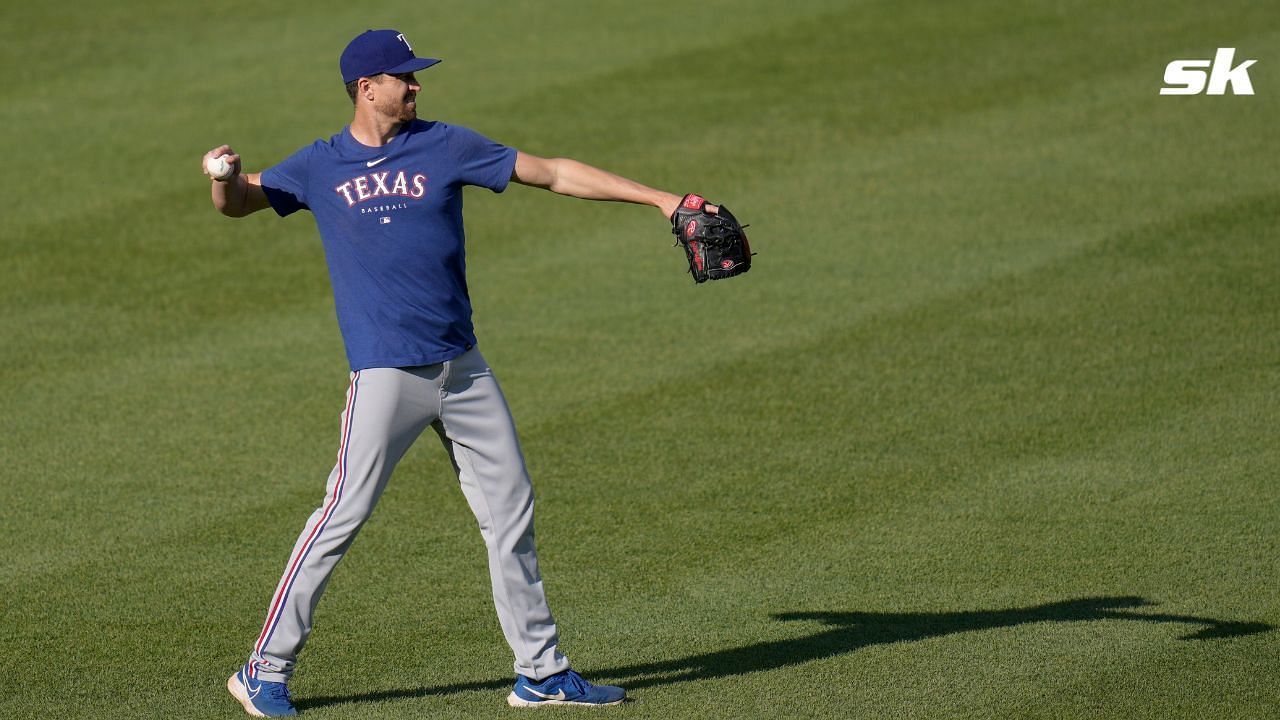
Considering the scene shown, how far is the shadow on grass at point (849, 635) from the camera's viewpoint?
5879 mm

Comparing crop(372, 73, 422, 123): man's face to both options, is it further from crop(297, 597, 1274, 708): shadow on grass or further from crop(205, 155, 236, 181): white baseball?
crop(297, 597, 1274, 708): shadow on grass

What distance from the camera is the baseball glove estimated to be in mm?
5387

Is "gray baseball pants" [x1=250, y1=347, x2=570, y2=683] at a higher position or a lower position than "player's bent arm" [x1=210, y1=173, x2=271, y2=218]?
lower

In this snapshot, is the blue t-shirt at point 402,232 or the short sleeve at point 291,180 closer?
the blue t-shirt at point 402,232

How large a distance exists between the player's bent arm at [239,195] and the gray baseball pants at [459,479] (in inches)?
28.3

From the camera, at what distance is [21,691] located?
577cm

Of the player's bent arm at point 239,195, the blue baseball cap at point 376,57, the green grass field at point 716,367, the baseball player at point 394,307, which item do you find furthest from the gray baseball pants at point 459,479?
the blue baseball cap at point 376,57

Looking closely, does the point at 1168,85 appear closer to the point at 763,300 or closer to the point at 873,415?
the point at 763,300

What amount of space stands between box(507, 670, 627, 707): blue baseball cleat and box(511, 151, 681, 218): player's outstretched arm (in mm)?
1607

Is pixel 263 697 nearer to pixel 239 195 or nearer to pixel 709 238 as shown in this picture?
pixel 239 195

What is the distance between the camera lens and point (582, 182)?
214 inches

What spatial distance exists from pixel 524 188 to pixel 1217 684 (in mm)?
8243

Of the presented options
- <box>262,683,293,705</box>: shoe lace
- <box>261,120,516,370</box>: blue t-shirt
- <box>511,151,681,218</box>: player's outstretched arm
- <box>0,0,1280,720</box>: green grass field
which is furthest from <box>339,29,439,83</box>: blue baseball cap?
<box>0,0,1280,720</box>: green grass field

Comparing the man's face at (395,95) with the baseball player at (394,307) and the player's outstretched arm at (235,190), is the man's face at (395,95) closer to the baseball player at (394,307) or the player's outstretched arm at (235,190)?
the baseball player at (394,307)
